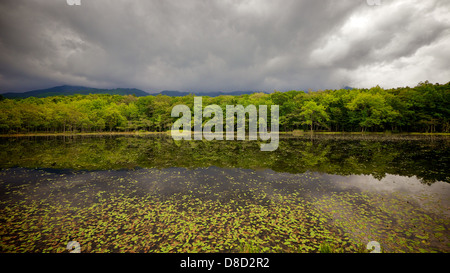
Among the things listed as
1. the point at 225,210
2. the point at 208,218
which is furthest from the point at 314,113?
the point at 208,218

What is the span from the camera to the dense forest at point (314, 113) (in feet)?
193

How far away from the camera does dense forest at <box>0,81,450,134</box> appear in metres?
58.7

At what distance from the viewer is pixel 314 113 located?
64500 mm

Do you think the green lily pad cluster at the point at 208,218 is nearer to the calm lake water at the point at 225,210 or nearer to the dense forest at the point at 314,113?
the calm lake water at the point at 225,210

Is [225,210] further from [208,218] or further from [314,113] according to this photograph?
[314,113]

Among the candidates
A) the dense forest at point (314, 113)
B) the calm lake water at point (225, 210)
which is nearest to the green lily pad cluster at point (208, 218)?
the calm lake water at point (225, 210)

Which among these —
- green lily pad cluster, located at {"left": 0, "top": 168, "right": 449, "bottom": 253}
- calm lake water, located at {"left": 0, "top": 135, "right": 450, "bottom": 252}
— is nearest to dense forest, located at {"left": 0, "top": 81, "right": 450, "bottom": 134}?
calm lake water, located at {"left": 0, "top": 135, "right": 450, "bottom": 252}

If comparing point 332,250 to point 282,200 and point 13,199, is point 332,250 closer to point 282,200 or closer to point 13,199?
point 282,200

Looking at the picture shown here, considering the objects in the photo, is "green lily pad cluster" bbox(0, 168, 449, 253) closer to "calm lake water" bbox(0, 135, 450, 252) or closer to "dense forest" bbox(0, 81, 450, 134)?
"calm lake water" bbox(0, 135, 450, 252)

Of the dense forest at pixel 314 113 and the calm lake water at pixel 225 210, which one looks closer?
the calm lake water at pixel 225 210

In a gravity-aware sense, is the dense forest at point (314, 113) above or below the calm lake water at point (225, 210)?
above
